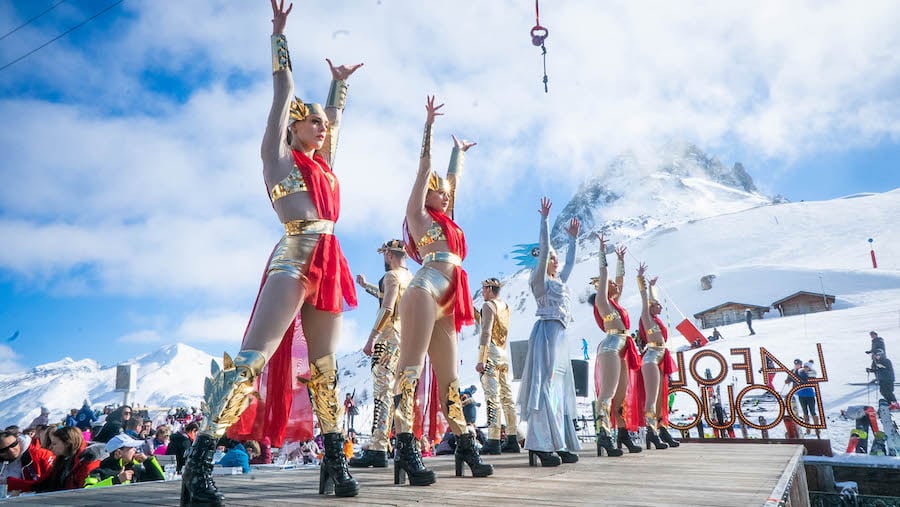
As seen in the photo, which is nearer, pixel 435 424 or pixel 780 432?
pixel 435 424

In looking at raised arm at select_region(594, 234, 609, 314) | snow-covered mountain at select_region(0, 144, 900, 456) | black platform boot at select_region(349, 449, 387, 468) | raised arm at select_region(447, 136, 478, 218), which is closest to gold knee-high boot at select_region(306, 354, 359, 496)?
raised arm at select_region(447, 136, 478, 218)

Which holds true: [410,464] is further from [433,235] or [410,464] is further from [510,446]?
[510,446]

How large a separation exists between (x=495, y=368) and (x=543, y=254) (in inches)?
146

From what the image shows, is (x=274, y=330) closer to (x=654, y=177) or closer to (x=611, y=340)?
(x=611, y=340)

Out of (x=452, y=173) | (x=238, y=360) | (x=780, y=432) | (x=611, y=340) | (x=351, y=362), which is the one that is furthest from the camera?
(x=351, y=362)

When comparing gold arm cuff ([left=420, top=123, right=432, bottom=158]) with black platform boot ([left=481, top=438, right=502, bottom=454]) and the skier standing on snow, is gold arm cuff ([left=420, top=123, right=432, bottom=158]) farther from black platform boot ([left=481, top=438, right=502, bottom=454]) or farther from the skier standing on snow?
the skier standing on snow

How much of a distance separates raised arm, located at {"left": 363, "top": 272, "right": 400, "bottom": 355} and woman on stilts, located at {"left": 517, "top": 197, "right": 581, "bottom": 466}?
1.91 metres

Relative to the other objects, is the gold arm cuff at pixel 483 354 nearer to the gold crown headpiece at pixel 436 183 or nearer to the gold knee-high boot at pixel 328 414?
the gold crown headpiece at pixel 436 183

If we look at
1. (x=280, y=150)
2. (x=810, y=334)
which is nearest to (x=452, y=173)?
(x=280, y=150)

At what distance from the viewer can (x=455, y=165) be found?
5016 mm

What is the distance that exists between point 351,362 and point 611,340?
105336 millimetres

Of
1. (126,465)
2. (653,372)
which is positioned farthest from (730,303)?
(126,465)

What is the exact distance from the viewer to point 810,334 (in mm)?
30703

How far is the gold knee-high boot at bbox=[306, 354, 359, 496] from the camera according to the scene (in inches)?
126
